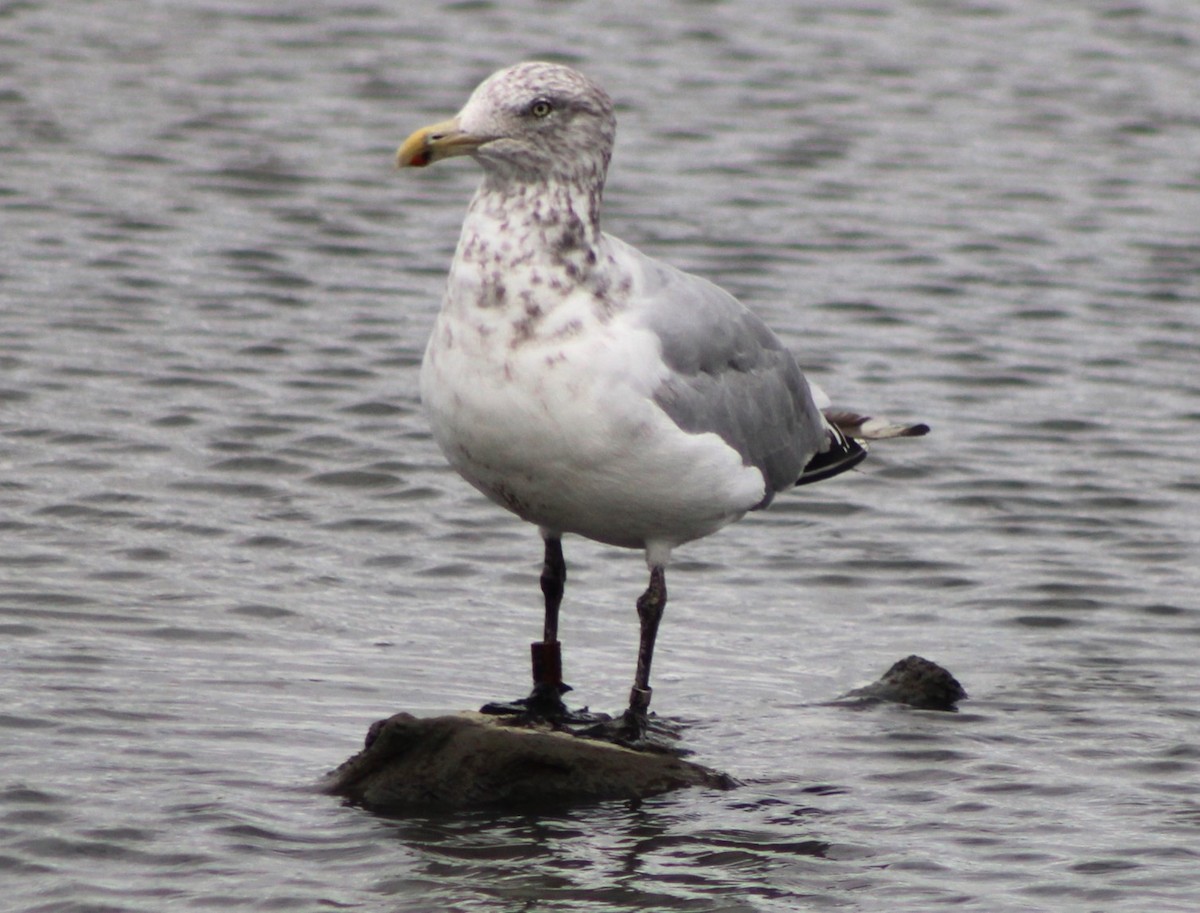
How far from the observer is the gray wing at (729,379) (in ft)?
23.7

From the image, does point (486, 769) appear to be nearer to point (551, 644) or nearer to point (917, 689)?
point (551, 644)

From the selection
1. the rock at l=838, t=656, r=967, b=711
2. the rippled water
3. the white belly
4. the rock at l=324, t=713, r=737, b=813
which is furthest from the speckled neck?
the rock at l=838, t=656, r=967, b=711

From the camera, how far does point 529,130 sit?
717 cm

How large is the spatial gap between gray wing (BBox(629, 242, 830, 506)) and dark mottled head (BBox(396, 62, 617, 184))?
17.4 inches

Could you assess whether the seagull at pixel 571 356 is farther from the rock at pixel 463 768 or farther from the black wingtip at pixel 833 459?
the black wingtip at pixel 833 459

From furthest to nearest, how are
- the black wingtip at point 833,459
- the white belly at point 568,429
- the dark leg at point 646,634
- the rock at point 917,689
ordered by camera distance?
the black wingtip at point 833,459 < the rock at point 917,689 < the dark leg at point 646,634 < the white belly at point 568,429

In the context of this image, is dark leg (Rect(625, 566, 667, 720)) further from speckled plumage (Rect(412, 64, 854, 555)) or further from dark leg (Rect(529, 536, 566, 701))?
dark leg (Rect(529, 536, 566, 701))

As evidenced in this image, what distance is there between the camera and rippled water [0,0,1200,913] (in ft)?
22.5

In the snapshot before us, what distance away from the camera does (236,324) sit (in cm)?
1285

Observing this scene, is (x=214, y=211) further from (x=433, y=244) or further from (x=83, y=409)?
(x=83, y=409)

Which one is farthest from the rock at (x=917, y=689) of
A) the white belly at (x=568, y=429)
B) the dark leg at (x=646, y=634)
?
the white belly at (x=568, y=429)

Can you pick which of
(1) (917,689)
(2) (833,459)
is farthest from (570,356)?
(1) (917,689)

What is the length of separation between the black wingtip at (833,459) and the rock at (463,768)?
5.88 ft

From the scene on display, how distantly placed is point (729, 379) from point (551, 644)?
3.71ft
